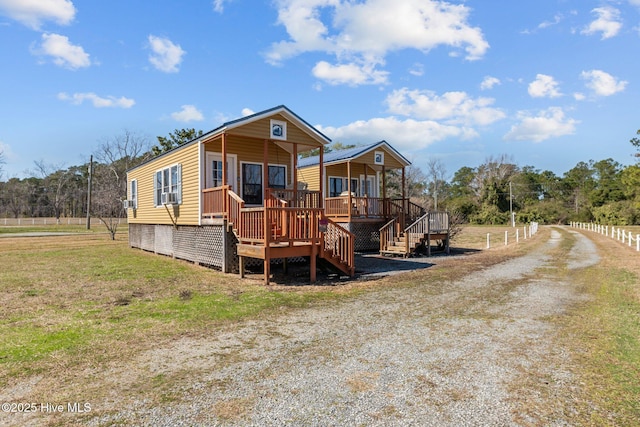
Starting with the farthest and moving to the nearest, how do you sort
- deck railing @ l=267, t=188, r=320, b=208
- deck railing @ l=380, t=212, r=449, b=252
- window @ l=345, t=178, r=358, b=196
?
window @ l=345, t=178, r=358, b=196, deck railing @ l=380, t=212, r=449, b=252, deck railing @ l=267, t=188, r=320, b=208

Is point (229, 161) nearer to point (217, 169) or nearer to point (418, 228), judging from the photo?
point (217, 169)

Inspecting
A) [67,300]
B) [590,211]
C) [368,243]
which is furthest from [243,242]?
[590,211]

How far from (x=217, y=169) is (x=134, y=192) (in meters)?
7.88

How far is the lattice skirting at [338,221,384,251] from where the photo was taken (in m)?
17.6

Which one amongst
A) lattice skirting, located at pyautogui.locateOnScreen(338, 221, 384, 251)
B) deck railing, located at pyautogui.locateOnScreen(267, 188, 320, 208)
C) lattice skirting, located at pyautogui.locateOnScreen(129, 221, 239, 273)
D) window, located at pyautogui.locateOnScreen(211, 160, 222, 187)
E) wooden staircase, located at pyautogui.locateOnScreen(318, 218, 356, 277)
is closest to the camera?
wooden staircase, located at pyautogui.locateOnScreen(318, 218, 356, 277)

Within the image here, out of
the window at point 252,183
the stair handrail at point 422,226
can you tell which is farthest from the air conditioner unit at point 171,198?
the stair handrail at point 422,226

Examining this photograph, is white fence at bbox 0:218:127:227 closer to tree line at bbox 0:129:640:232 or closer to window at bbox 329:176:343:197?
tree line at bbox 0:129:640:232

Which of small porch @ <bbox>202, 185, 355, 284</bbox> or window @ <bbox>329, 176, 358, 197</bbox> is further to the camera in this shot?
window @ <bbox>329, 176, 358, 197</bbox>

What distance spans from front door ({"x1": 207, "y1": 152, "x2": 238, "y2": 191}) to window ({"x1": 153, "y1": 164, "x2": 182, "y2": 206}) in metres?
1.30

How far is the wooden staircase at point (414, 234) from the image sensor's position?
15.6 meters

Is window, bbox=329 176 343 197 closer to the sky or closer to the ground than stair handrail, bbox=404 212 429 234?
closer to the sky

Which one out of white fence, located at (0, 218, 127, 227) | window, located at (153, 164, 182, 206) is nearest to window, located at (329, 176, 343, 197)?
window, located at (153, 164, 182, 206)

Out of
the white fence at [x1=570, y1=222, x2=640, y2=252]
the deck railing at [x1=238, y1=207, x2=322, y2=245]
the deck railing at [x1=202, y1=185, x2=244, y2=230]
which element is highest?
the deck railing at [x1=202, y1=185, x2=244, y2=230]

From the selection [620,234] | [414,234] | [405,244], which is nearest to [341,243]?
[405,244]
